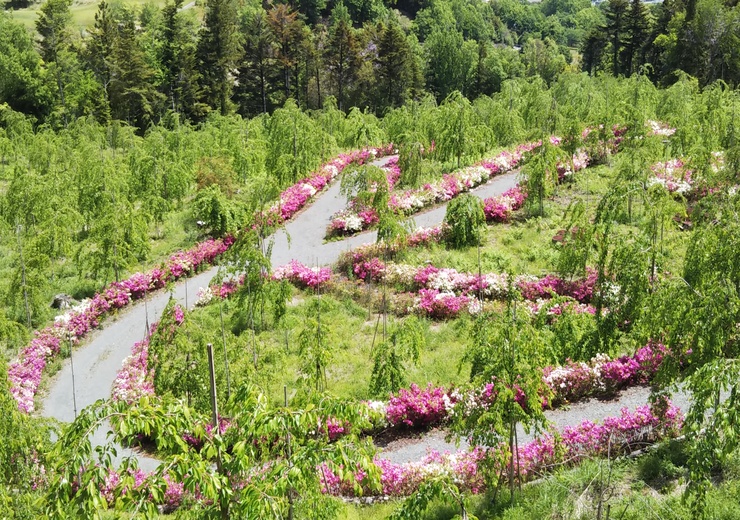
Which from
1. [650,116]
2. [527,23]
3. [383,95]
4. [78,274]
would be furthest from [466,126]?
[527,23]

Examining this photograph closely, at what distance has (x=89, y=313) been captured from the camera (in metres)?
16.1

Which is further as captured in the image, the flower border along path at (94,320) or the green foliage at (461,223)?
the green foliage at (461,223)

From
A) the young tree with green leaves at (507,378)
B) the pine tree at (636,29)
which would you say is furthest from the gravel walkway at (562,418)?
the pine tree at (636,29)

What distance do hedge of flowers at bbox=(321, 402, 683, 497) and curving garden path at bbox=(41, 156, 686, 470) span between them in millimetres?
785

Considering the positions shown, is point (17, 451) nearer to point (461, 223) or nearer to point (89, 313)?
point (89, 313)

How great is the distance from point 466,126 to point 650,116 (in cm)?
1102

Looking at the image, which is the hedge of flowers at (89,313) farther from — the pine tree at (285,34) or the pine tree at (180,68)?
the pine tree at (285,34)

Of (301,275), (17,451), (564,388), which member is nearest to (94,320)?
(301,275)

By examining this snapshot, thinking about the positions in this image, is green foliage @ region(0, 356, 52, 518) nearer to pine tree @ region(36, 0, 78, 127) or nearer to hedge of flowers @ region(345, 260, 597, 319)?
hedge of flowers @ region(345, 260, 597, 319)

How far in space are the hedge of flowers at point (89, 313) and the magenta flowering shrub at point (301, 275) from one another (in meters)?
2.84

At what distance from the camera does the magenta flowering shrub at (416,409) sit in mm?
11625

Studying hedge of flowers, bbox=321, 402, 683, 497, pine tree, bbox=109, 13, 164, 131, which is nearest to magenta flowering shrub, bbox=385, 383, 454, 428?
hedge of flowers, bbox=321, 402, 683, 497

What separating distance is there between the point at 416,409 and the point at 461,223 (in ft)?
28.3

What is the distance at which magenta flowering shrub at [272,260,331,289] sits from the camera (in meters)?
17.7
